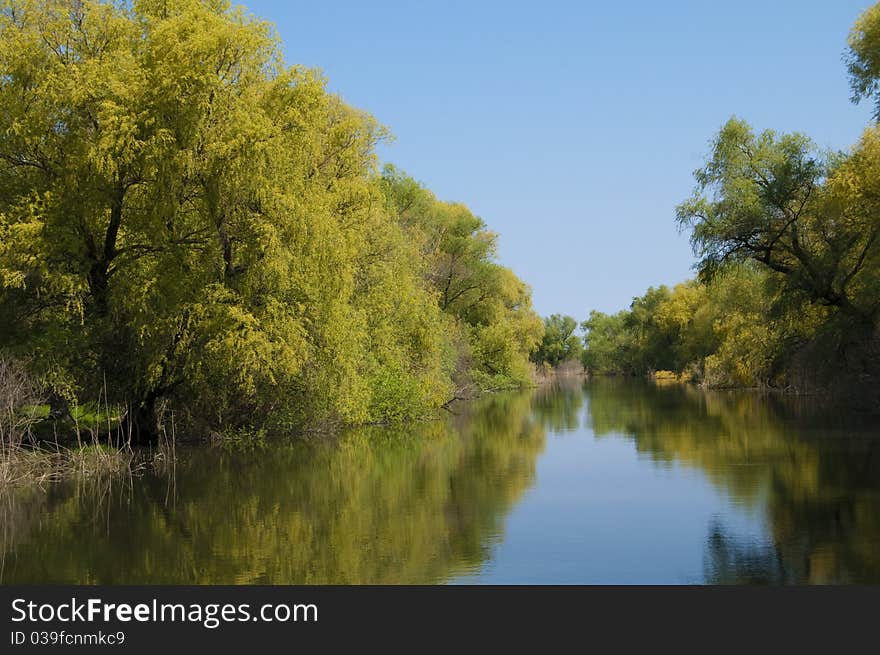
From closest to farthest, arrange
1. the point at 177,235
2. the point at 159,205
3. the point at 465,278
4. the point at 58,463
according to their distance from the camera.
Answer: the point at 58,463
the point at 159,205
the point at 177,235
the point at 465,278

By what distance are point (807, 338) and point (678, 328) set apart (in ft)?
185

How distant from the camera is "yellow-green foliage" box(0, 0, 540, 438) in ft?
73.9

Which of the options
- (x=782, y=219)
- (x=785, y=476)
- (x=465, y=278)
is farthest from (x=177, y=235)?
(x=465, y=278)

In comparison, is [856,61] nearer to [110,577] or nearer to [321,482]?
[321,482]

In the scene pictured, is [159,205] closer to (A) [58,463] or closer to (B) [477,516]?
(A) [58,463]

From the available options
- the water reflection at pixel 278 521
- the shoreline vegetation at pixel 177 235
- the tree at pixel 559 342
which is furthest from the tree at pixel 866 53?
the tree at pixel 559 342

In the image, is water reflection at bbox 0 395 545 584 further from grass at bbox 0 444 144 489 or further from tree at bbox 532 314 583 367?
tree at bbox 532 314 583 367

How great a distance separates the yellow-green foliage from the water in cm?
336

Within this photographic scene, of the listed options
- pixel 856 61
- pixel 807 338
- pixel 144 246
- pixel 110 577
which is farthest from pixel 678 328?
pixel 110 577

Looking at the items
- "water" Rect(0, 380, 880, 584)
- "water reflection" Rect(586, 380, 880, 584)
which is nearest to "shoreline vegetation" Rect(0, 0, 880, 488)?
"water" Rect(0, 380, 880, 584)

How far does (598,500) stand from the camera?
17859 millimetres

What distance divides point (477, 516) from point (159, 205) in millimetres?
12163

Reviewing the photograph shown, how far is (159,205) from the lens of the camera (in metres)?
23.1

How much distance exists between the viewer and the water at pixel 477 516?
11.9 metres
